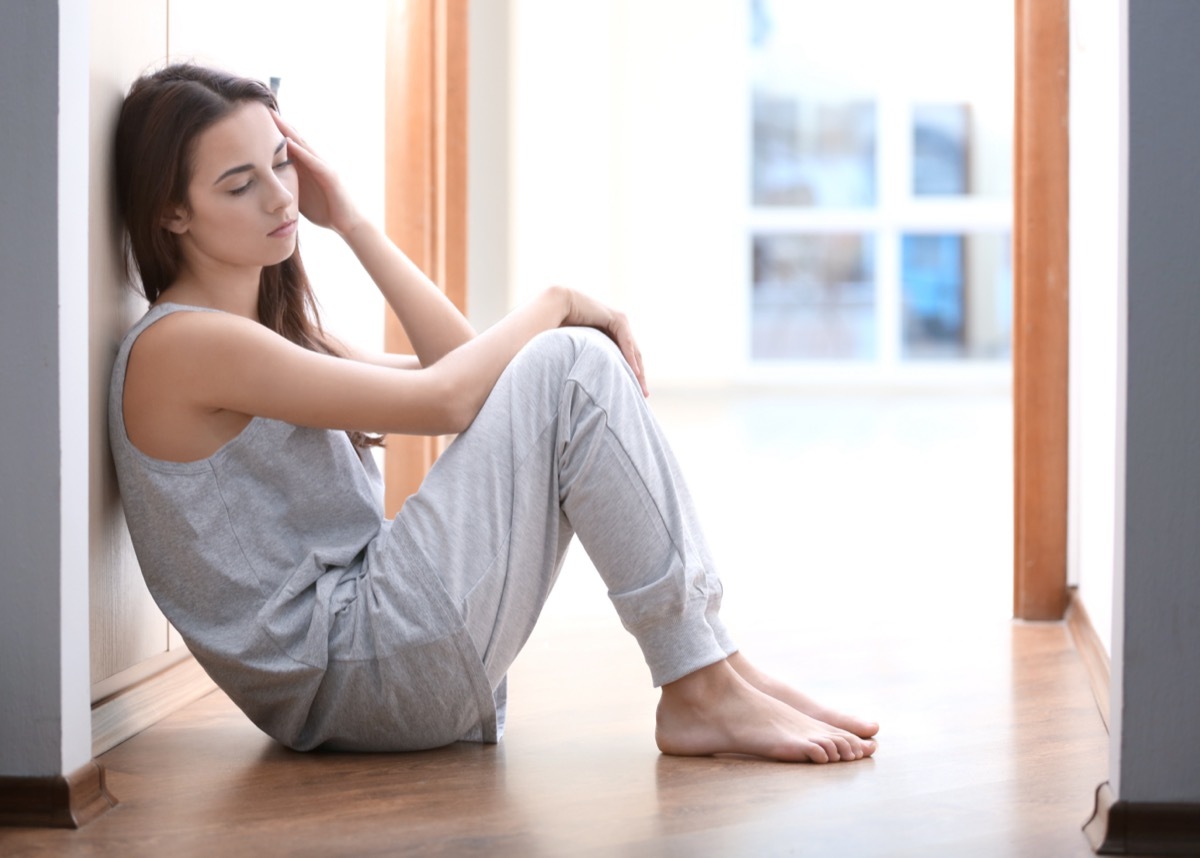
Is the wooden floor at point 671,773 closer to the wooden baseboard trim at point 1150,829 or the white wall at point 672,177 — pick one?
the wooden baseboard trim at point 1150,829

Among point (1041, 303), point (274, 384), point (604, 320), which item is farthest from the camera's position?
point (1041, 303)

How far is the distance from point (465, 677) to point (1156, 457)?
741 millimetres

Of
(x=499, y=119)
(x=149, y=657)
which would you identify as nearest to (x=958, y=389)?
(x=499, y=119)

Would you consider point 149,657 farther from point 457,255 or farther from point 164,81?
point 457,255

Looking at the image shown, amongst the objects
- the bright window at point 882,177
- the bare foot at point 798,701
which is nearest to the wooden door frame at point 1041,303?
the bare foot at point 798,701

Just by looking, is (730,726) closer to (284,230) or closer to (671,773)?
(671,773)

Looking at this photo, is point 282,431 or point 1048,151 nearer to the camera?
point 282,431

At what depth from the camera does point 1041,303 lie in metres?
2.45

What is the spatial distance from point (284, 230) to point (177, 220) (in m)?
0.12

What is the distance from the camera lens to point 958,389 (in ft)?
26.0

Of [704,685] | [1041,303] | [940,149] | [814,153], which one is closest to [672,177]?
[814,153]

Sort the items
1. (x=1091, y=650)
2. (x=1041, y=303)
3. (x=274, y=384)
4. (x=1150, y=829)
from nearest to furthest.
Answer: (x=1150, y=829) → (x=274, y=384) → (x=1091, y=650) → (x=1041, y=303)

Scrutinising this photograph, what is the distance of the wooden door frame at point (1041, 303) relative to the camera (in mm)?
2424

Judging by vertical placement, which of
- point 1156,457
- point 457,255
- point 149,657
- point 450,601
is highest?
point 457,255
